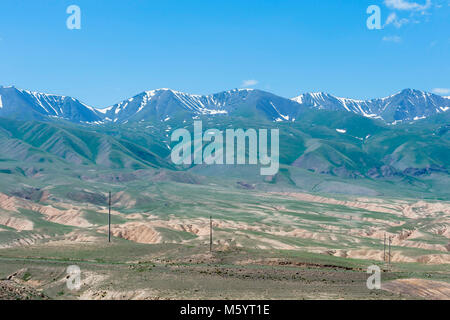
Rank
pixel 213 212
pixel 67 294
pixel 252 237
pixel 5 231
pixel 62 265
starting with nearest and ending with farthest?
pixel 67 294 < pixel 62 265 < pixel 5 231 < pixel 252 237 < pixel 213 212

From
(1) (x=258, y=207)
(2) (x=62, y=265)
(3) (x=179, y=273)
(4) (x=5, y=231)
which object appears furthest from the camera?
(1) (x=258, y=207)

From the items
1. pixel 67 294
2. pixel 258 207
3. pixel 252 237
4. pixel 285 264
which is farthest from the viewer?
pixel 258 207

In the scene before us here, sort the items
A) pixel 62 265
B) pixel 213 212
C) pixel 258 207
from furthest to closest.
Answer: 1. pixel 258 207
2. pixel 213 212
3. pixel 62 265

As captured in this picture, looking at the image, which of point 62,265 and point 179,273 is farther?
point 62,265

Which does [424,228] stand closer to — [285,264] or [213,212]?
[213,212]

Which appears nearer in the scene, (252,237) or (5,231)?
(5,231)
